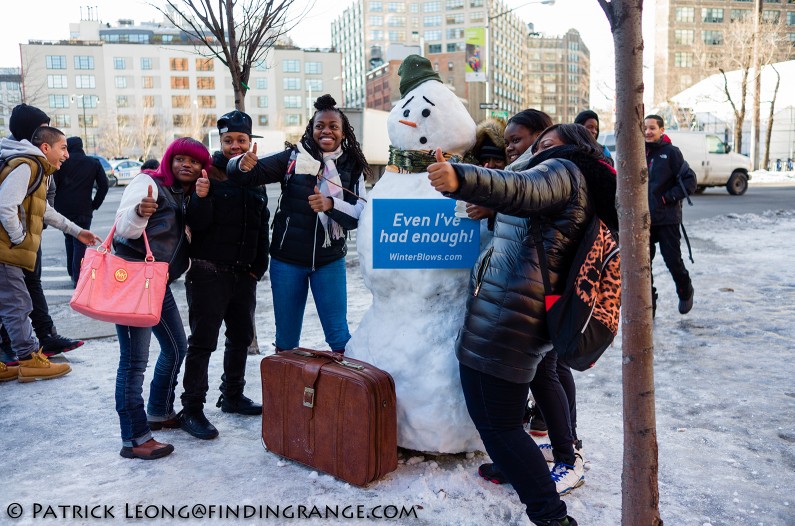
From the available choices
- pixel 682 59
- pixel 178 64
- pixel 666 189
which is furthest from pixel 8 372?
pixel 178 64

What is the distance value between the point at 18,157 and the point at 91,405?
160cm

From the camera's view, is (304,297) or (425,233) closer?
(425,233)

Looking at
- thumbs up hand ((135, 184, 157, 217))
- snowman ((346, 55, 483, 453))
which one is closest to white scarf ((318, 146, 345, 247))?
snowman ((346, 55, 483, 453))

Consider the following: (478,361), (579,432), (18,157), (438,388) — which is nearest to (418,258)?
(438,388)

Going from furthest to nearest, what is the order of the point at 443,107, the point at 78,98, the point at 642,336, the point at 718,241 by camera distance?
the point at 78,98, the point at 718,241, the point at 443,107, the point at 642,336

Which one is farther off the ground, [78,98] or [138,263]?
[78,98]

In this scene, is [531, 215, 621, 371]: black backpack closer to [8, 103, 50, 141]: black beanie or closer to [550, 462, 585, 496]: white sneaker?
[550, 462, 585, 496]: white sneaker

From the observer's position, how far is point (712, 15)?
73.4 meters

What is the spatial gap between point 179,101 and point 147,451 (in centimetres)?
8909

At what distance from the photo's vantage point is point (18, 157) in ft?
13.1

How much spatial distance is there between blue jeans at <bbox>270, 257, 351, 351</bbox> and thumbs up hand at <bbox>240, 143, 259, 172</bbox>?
54 cm

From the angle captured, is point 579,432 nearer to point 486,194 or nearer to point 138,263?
point 486,194

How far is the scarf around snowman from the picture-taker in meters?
3.48

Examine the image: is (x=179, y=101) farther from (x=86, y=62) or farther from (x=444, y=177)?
(x=444, y=177)
